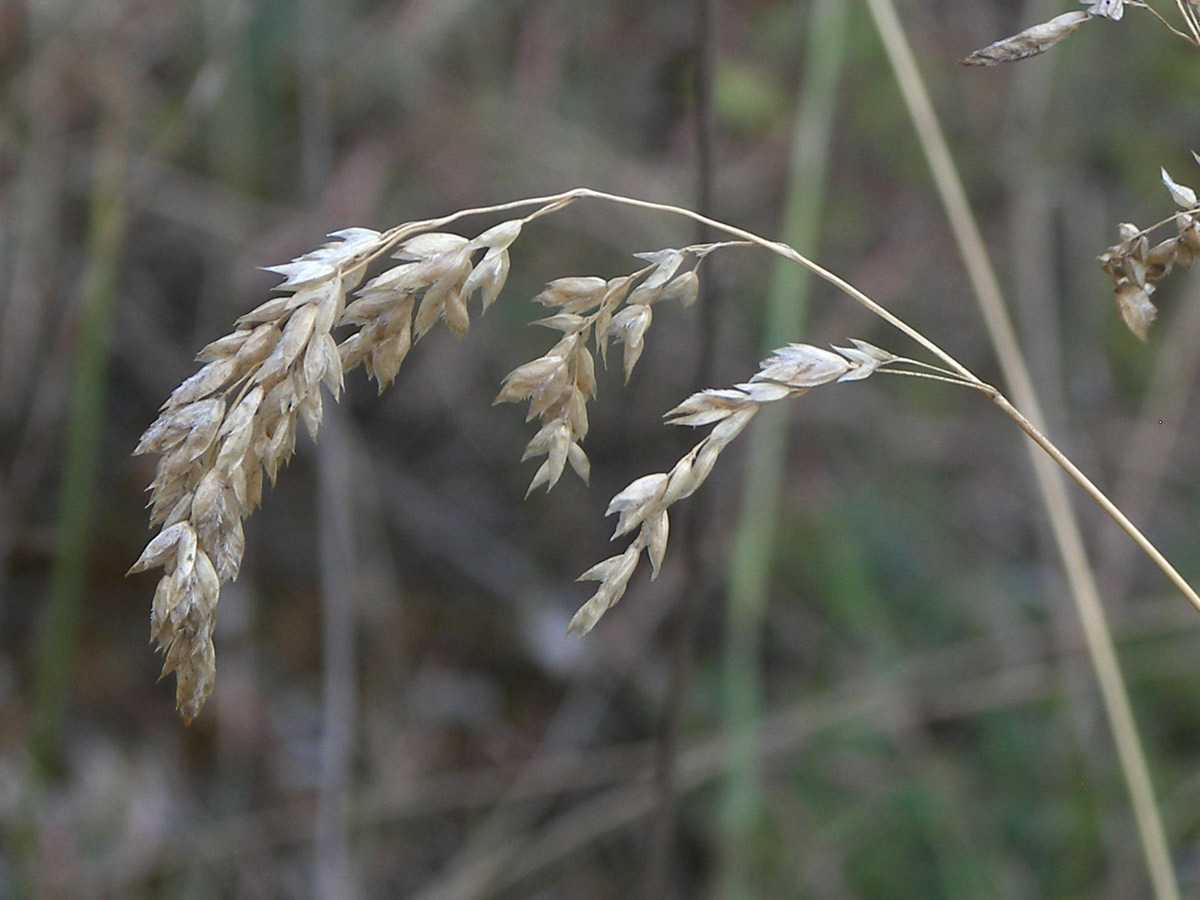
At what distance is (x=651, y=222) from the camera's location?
1987 millimetres

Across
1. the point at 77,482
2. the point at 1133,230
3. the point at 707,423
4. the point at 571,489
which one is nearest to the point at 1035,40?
the point at 1133,230

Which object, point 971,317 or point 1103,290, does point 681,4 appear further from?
point 1103,290

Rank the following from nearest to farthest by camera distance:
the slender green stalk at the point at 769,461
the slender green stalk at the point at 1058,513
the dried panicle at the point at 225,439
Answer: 1. the dried panicle at the point at 225,439
2. the slender green stalk at the point at 1058,513
3. the slender green stalk at the point at 769,461

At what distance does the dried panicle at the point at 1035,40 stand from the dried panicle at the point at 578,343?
173 millimetres

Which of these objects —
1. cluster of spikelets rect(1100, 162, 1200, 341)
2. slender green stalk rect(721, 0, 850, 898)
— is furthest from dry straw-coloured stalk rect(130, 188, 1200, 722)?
slender green stalk rect(721, 0, 850, 898)

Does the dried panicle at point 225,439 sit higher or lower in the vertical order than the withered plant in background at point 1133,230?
lower

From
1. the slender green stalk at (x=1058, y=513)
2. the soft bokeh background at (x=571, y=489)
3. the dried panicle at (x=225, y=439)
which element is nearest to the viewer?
the dried panicle at (x=225, y=439)

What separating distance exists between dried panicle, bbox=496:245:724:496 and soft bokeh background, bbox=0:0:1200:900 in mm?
1115

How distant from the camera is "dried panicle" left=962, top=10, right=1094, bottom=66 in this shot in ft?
1.80

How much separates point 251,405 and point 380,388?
0.07 m

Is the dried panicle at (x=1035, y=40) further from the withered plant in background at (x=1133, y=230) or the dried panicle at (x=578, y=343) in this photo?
the dried panicle at (x=578, y=343)

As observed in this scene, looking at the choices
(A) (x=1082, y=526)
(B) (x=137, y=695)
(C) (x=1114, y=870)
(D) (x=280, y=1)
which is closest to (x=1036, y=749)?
(C) (x=1114, y=870)

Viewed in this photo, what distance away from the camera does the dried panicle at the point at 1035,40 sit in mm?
549

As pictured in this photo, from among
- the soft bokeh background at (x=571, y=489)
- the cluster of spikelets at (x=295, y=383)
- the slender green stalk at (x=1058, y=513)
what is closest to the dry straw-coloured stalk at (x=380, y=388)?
the cluster of spikelets at (x=295, y=383)
